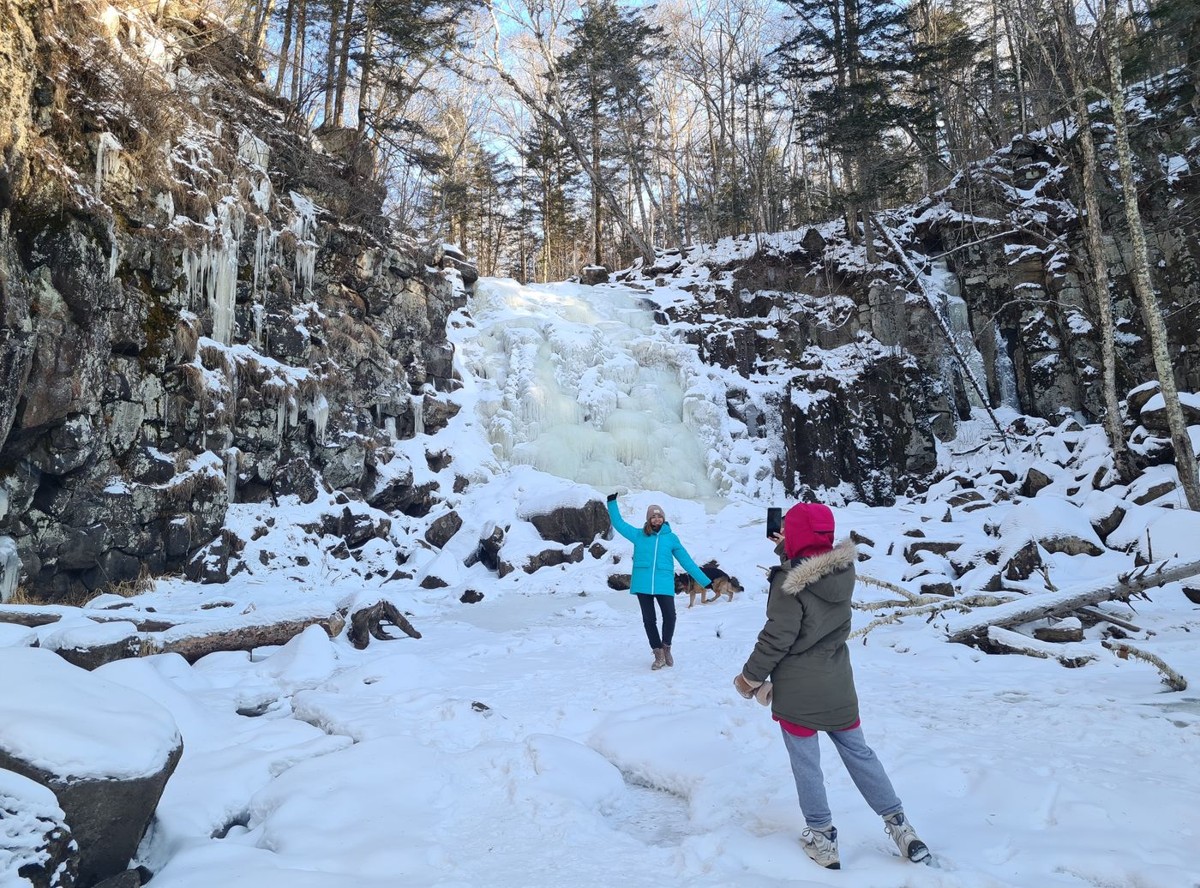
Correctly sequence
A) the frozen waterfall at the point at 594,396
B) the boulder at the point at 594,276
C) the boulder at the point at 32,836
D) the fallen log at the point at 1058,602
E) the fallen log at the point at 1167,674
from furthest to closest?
the boulder at the point at 594,276 < the frozen waterfall at the point at 594,396 < the fallen log at the point at 1058,602 < the fallen log at the point at 1167,674 < the boulder at the point at 32,836

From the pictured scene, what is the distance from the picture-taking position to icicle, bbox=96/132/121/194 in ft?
28.6

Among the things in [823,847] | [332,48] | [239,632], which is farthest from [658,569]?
[332,48]

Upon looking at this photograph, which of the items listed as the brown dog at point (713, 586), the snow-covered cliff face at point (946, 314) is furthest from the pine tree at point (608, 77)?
the brown dog at point (713, 586)

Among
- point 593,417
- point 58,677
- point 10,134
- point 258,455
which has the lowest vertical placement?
point 58,677

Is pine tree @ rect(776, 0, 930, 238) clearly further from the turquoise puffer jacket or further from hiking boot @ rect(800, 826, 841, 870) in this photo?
hiking boot @ rect(800, 826, 841, 870)

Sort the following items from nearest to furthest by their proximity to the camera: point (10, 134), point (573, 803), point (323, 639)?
point (573, 803) → point (323, 639) → point (10, 134)

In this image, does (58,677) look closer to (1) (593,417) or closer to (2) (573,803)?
(2) (573,803)

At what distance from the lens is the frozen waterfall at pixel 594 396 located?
1427cm

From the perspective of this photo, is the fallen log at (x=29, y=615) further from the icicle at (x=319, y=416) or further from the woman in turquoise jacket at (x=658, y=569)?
the icicle at (x=319, y=416)

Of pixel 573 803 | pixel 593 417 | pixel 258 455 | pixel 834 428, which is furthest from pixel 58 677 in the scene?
pixel 834 428

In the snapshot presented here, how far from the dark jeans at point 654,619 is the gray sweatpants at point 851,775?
3.00 metres

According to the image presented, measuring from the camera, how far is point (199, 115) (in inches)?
425

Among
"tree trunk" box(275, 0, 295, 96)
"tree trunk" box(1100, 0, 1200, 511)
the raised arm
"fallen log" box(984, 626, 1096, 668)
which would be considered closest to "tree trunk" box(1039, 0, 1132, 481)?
"tree trunk" box(1100, 0, 1200, 511)

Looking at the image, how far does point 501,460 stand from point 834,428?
8.05 metres
